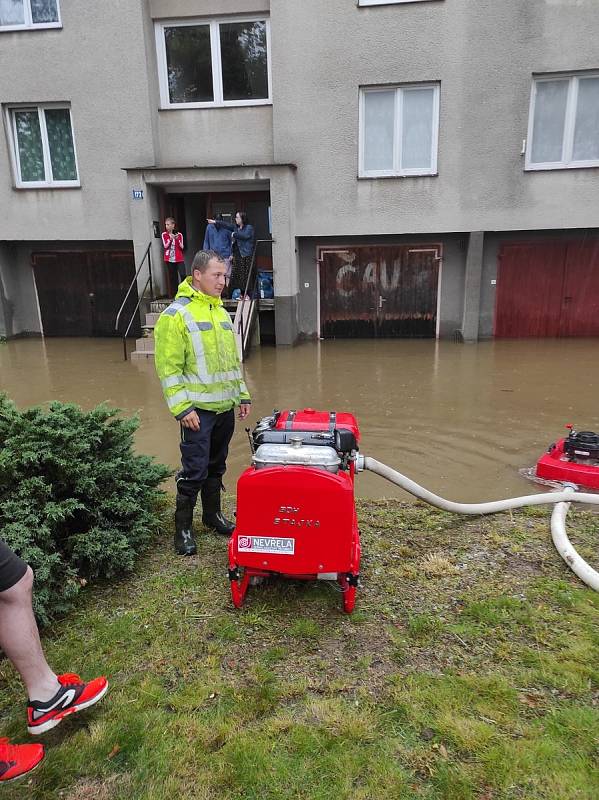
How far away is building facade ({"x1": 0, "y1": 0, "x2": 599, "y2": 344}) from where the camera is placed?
1104 cm

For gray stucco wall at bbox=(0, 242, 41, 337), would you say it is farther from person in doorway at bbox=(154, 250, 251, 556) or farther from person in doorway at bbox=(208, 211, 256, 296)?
person in doorway at bbox=(154, 250, 251, 556)

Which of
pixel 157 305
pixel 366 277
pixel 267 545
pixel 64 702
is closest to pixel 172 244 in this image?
pixel 157 305

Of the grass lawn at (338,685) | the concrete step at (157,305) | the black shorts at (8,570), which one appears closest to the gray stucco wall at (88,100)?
the concrete step at (157,305)

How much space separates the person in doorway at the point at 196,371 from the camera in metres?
3.35

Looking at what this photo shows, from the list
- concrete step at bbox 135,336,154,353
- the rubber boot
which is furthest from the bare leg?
concrete step at bbox 135,336,154,353

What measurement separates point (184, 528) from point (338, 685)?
154cm

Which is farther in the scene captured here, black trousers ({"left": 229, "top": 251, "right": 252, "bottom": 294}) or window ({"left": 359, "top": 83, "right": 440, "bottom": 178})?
black trousers ({"left": 229, "top": 251, "right": 252, "bottom": 294})

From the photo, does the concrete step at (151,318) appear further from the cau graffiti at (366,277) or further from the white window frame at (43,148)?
the cau graffiti at (366,277)

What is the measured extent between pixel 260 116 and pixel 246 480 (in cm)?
1142

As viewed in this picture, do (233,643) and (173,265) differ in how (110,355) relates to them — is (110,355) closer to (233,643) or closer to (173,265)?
(173,265)

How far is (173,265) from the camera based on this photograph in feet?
42.8

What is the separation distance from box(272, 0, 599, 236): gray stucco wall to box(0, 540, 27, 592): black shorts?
11.0 meters

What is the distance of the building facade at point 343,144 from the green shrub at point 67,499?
8.93 meters

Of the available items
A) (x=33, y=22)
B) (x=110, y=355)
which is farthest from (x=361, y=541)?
(x=33, y=22)
